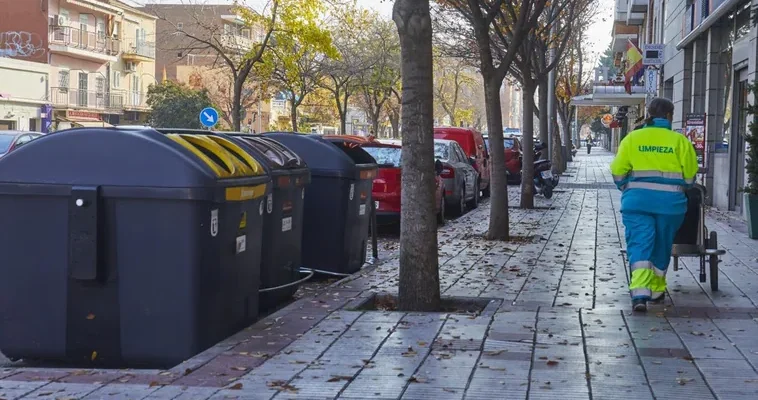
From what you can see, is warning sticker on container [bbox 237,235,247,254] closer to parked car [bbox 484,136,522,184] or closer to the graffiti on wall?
parked car [bbox 484,136,522,184]

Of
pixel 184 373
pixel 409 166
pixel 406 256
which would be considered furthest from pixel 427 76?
pixel 184 373

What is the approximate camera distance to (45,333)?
23.4 ft

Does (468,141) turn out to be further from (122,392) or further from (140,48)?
(140,48)

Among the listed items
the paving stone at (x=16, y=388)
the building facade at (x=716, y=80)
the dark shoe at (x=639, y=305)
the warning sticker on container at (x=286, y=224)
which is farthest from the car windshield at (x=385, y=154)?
the paving stone at (x=16, y=388)

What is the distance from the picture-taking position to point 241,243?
7.73 meters

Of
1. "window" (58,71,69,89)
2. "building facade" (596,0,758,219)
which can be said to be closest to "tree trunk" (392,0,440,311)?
"building facade" (596,0,758,219)

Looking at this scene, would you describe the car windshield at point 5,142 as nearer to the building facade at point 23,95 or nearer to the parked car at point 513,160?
the parked car at point 513,160

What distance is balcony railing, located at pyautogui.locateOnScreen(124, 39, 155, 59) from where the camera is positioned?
63.2 m

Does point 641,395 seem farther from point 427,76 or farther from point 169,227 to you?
point 427,76

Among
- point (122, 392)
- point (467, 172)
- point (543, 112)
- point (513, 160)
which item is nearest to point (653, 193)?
point (122, 392)

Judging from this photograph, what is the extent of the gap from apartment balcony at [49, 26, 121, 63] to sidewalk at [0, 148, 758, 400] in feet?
153

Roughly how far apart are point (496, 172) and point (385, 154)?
2149 mm

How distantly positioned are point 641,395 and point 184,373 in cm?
262

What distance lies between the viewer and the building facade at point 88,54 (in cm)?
5362
